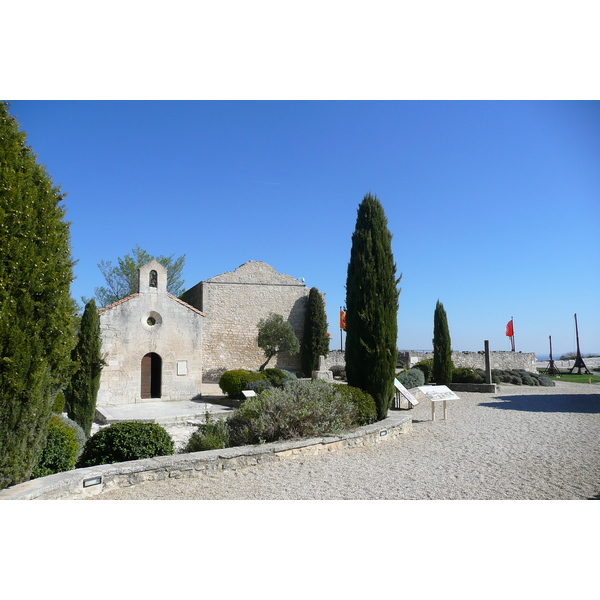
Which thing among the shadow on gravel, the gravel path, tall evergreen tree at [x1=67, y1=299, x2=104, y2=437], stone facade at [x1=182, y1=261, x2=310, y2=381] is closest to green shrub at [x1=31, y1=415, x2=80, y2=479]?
the gravel path

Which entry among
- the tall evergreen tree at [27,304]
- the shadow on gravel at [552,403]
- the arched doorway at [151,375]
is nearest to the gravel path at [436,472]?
the tall evergreen tree at [27,304]

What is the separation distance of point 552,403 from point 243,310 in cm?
1688

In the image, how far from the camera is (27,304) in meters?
4.07

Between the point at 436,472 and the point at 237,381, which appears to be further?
the point at 237,381

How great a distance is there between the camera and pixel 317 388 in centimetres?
764

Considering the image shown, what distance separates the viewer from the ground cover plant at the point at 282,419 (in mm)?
6469

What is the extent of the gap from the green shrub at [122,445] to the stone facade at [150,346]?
1009 cm

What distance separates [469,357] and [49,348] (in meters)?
29.1

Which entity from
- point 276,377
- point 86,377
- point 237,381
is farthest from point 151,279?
point 86,377

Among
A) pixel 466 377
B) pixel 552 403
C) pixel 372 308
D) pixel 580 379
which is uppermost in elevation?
pixel 372 308

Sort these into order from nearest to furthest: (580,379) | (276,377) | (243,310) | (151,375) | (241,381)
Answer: (241,381) → (276,377) → (151,375) → (580,379) → (243,310)

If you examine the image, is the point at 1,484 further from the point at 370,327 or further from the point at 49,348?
the point at 370,327

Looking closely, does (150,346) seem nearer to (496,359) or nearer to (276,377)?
(276,377)

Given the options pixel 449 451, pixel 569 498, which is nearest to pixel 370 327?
pixel 449 451
